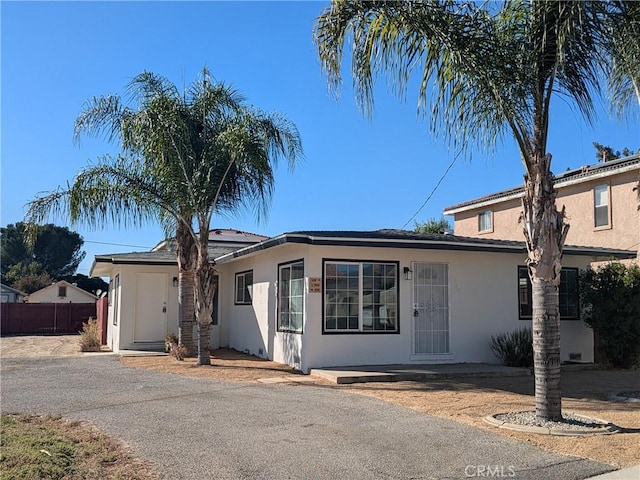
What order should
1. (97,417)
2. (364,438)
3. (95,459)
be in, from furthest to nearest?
(97,417), (364,438), (95,459)

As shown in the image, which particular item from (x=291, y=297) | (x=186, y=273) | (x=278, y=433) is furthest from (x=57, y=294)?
(x=278, y=433)

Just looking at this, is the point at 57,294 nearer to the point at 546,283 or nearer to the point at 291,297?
the point at 291,297

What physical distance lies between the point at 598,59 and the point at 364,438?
19.6 ft

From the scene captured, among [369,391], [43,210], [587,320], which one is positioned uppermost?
[43,210]

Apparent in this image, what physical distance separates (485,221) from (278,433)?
69.8 feet

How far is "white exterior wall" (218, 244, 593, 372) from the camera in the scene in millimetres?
12906

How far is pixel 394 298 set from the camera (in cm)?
1355

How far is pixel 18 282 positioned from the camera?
49469 millimetres

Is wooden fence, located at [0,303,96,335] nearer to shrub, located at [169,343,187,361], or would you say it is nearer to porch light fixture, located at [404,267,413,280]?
shrub, located at [169,343,187,361]

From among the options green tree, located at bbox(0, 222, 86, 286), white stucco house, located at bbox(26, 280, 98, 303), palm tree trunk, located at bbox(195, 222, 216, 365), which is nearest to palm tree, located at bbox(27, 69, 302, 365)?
palm tree trunk, located at bbox(195, 222, 216, 365)

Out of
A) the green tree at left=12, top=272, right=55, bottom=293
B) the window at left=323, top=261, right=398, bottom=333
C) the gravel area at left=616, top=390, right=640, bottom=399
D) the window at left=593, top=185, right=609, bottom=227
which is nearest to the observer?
the gravel area at left=616, top=390, right=640, bottom=399

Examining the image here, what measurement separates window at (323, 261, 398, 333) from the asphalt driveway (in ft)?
8.91

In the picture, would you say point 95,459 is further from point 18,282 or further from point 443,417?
point 18,282

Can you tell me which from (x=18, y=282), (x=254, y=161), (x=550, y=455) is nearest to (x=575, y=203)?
(x=254, y=161)
